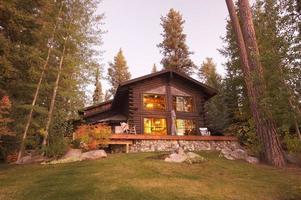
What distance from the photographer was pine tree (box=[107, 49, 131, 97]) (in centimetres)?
3941

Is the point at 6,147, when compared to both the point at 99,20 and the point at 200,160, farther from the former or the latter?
the point at 200,160

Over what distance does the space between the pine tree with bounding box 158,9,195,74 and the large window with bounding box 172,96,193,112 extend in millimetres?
10852

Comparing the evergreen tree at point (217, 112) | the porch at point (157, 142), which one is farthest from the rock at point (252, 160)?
the evergreen tree at point (217, 112)

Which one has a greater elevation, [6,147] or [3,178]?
[6,147]

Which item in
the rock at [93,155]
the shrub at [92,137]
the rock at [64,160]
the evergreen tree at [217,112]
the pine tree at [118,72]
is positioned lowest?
the rock at [64,160]

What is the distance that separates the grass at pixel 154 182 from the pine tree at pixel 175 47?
2268 centimetres

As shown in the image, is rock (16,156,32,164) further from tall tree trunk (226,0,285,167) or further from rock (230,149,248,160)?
tall tree trunk (226,0,285,167)

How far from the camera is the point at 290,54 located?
317 inches

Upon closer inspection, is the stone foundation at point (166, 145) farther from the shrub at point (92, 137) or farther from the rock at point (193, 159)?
the rock at point (193, 159)

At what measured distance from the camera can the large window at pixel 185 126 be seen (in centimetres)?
1984

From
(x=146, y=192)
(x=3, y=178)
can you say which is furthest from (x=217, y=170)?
(x=3, y=178)

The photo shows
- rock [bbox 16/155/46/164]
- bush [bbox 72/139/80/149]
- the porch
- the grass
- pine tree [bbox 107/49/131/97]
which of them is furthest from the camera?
pine tree [bbox 107/49/131/97]

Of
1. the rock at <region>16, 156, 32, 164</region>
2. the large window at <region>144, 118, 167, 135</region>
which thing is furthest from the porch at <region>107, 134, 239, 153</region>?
the rock at <region>16, 156, 32, 164</region>

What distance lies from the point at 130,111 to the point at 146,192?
13.0 m
